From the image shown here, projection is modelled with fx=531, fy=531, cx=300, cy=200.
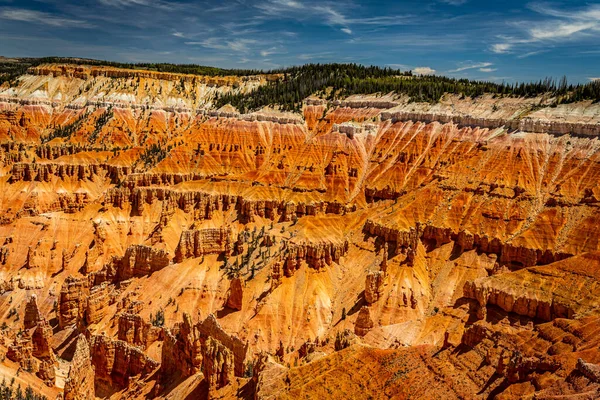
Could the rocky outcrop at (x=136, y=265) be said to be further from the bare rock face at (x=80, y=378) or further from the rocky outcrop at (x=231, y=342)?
the rocky outcrop at (x=231, y=342)

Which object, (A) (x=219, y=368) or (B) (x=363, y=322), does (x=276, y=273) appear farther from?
(A) (x=219, y=368)

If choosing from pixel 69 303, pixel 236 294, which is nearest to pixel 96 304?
pixel 69 303

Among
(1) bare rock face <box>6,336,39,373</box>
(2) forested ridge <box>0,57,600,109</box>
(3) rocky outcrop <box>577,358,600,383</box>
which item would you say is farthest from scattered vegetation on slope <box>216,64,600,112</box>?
(1) bare rock face <box>6,336,39,373</box>

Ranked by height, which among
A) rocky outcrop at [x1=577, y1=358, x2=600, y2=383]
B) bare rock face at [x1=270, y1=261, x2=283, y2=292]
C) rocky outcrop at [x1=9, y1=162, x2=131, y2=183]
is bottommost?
bare rock face at [x1=270, y1=261, x2=283, y2=292]

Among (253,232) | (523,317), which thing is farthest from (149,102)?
(523,317)

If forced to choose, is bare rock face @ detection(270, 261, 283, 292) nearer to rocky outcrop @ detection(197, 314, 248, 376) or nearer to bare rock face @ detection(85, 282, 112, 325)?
rocky outcrop @ detection(197, 314, 248, 376)
